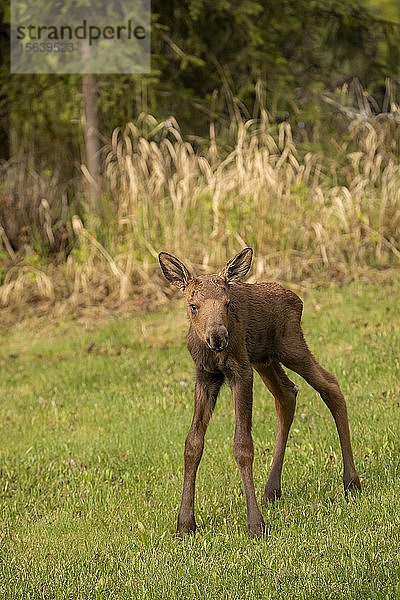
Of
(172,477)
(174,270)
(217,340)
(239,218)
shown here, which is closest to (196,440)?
(217,340)

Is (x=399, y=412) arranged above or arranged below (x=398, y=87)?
below

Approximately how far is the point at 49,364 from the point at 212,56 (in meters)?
8.58

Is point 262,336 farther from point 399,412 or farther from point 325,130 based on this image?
point 325,130

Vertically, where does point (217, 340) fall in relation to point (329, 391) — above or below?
above

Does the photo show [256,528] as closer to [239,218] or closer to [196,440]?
[196,440]

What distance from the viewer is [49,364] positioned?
34.9 ft

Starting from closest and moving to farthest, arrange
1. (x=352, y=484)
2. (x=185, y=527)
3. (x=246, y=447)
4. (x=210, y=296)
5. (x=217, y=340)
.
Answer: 1. (x=217, y=340)
2. (x=210, y=296)
3. (x=246, y=447)
4. (x=185, y=527)
5. (x=352, y=484)

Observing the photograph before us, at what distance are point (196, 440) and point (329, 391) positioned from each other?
103cm

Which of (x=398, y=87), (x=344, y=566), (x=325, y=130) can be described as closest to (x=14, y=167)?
(x=325, y=130)

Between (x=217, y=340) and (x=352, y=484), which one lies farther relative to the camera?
(x=352, y=484)

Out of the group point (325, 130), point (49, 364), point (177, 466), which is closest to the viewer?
point (177, 466)

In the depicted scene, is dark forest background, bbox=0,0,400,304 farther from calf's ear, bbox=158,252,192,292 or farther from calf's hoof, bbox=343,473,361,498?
calf's ear, bbox=158,252,192,292

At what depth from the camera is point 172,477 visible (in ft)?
20.7

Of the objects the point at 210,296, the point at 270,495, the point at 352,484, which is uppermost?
the point at 210,296
